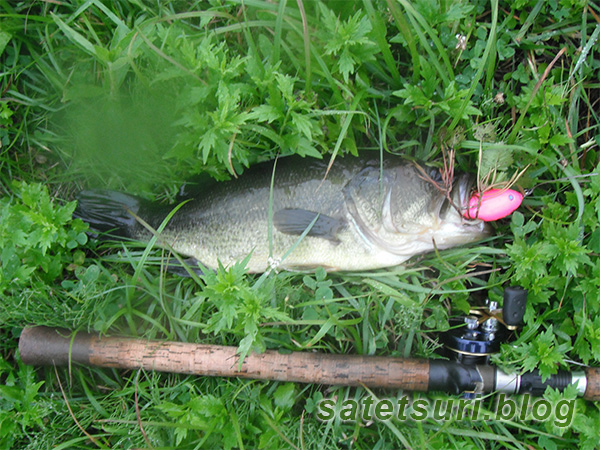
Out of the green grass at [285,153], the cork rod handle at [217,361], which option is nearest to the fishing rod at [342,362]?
the cork rod handle at [217,361]

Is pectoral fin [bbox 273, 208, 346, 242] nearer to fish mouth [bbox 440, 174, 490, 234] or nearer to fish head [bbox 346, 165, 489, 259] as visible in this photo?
fish head [bbox 346, 165, 489, 259]

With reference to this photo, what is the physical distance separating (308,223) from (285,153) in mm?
519

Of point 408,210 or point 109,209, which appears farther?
point 109,209

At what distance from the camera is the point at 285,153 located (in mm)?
2920

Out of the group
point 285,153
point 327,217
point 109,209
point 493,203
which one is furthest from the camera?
point 109,209

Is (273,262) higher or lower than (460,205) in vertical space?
lower

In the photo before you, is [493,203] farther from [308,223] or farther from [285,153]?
[285,153]

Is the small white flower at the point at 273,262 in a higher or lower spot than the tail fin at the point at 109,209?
lower

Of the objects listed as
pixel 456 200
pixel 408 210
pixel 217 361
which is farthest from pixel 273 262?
pixel 456 200

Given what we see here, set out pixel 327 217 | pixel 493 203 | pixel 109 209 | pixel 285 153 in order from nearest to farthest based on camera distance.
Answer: pixel 493 203 < pixel 327 217 < pixel 285 153 < pixel 109 209

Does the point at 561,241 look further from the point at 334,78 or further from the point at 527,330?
the point at 334,78

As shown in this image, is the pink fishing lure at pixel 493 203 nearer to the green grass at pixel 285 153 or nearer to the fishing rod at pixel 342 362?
the green grass at pixel 285 153

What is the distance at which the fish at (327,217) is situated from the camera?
8.91ft

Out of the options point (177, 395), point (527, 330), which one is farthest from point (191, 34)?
Result: point (527, 330)
